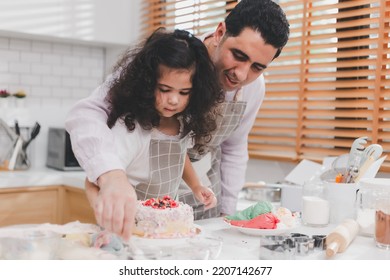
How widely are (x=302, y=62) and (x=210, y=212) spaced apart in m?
0.91

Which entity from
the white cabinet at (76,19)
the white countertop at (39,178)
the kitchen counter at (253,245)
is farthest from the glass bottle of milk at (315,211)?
the white cabinet at (76,19)

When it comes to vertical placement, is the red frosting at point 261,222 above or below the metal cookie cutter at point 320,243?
above

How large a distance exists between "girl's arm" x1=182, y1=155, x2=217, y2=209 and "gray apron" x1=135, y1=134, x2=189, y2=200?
5 centimetres

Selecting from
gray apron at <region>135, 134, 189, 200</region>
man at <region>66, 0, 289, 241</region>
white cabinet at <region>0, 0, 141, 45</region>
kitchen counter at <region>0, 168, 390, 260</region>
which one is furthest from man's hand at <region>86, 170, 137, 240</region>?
white cabinet at <region>0, 0, 141, 45</region>

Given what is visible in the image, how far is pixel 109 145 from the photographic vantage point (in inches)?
45.9

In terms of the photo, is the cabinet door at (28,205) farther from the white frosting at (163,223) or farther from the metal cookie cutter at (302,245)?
the metal cookie cutter at (302,245)

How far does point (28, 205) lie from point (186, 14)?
139cm

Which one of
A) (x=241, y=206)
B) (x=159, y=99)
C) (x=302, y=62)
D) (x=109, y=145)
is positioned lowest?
(x=241, y=206)

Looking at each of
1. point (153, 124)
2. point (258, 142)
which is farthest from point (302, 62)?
point (153, 124)

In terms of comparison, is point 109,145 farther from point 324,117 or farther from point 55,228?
point 324,117

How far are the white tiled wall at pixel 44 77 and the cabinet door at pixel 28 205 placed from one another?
53cm

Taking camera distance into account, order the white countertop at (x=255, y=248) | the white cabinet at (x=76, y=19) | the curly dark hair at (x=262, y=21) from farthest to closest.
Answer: the white cabinet at (x=76, y=19), the curly dark hair at (x=262, y=21), the white countertop at (x=255, y=248)

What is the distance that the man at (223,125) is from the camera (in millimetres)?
961

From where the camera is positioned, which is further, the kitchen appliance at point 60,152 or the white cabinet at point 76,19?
the kitchen appliance at point 60,152
